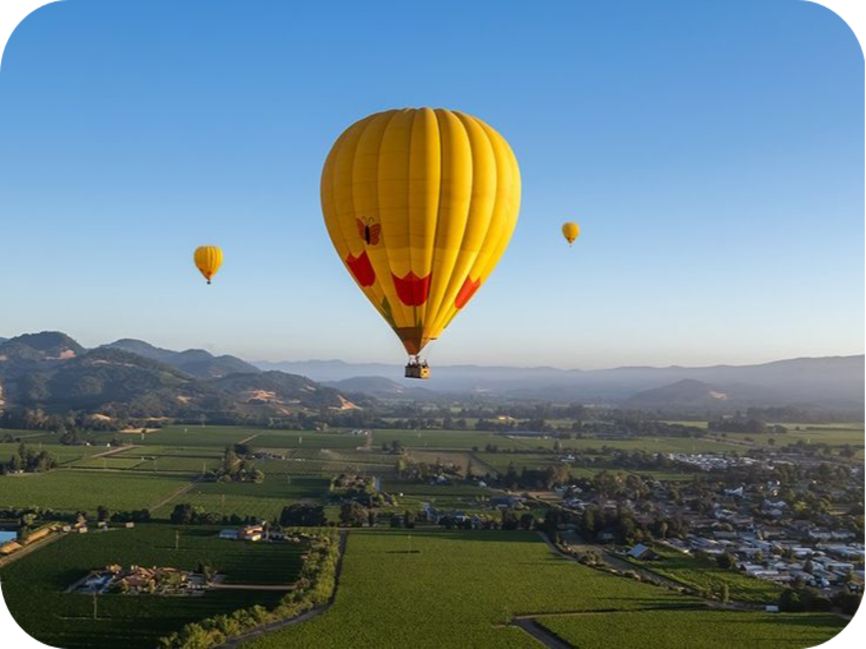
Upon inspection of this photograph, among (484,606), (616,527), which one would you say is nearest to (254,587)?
(484,606)

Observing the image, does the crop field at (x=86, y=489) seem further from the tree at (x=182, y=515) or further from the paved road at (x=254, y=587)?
the paved road at (x=254, y=587)

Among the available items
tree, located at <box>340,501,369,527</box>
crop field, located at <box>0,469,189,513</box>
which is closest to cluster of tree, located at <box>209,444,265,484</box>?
crop field, located at <box>0,469,189,513</box>

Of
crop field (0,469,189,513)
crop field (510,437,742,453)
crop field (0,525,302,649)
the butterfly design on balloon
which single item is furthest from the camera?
crop field (510,437,742,453)

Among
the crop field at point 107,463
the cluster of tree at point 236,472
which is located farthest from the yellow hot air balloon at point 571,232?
the crop field at point 107,463

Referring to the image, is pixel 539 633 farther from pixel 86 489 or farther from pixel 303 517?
pixel 86 489

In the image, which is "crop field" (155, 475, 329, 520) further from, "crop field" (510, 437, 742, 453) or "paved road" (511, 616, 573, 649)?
"crop field" (510, 437, 742, 453)

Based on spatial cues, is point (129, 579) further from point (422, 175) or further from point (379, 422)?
point (379, 422)
